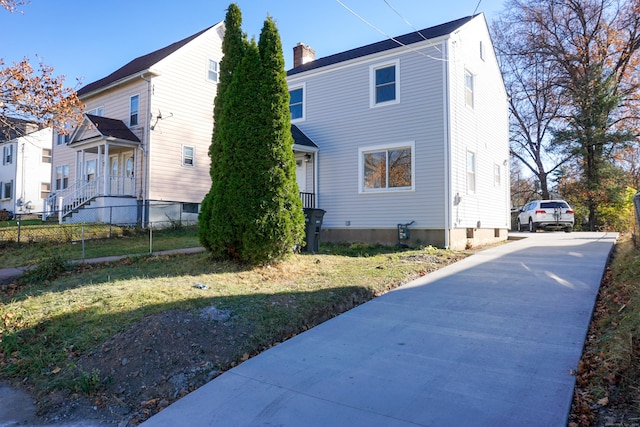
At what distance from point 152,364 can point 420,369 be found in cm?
252

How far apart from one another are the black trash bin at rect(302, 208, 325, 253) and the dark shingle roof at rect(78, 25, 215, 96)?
11.1m

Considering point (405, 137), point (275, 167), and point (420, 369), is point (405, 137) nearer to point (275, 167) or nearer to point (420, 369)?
point (275, 167)

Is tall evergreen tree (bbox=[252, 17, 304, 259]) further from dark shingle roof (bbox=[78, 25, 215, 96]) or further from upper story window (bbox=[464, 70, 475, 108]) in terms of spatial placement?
dark shingle roof (bbox=[78, 25, 215, 96])

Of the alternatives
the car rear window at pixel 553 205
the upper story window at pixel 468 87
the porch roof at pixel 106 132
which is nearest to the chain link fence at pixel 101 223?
the porch roof at pixel 106 132

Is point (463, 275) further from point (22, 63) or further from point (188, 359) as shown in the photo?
point (22, 63)

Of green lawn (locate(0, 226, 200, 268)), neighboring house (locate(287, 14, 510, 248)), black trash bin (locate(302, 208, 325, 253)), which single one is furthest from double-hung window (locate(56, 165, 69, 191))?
black trash bin (locate(302, 208, 325, 253))

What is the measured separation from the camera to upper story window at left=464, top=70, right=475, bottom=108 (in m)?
13.3

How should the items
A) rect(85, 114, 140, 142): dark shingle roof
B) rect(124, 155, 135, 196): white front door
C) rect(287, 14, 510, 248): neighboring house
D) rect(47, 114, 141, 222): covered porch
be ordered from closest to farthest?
rect(287, 14, 510, 248): neighboring house
rect(85, 114, 140, 142): dark shingle roof
rect(47, 114, 141, 222): covered porch
rect(124, 155, 135, 196): white front door

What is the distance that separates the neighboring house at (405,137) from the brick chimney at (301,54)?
267cm

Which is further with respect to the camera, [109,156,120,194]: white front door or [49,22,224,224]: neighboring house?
[109,156,120,194]: white front door

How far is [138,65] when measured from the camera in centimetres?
1930

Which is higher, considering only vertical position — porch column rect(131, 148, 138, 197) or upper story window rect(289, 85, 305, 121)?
upper story window rect(289, 85, 305, 121)

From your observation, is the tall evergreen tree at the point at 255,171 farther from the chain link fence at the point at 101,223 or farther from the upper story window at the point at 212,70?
the upper story window at the point at 212,70

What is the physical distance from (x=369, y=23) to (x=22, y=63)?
27.2 ft
